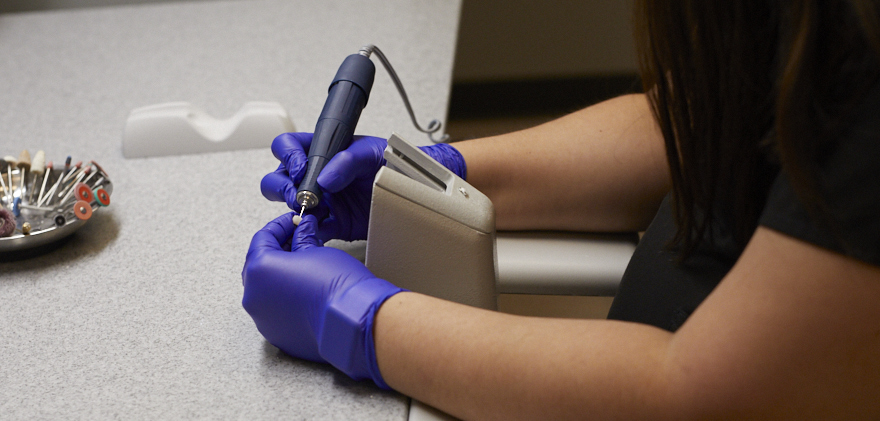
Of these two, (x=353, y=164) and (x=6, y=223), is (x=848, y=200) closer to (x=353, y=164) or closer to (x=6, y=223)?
(x=353, y=164)

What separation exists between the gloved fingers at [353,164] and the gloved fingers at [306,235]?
0.05 metres

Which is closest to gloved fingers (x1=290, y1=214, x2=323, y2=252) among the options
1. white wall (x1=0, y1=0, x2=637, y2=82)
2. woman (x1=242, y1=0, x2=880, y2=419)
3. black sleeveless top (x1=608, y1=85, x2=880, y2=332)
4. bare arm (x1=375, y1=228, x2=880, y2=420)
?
woman (x1=242, y1=0, x2=880, y2=419)

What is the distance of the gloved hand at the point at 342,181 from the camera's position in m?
0.80

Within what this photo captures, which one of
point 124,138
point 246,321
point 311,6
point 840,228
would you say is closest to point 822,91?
point 840,228

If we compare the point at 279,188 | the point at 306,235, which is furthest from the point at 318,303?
the point at 279,188

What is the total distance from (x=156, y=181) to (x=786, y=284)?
948 millimetres

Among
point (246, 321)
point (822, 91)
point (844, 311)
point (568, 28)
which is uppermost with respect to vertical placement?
point (822, 91)

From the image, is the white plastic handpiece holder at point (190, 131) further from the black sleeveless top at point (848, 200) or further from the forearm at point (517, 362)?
the black sleeveless top at point (848, 200)

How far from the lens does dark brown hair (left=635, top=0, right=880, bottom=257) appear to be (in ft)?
1.47

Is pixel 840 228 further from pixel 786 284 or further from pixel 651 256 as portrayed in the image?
pixel 651 256

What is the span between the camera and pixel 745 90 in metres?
0.53

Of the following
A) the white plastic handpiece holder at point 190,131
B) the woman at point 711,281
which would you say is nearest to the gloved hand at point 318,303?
the woman at point 711,281

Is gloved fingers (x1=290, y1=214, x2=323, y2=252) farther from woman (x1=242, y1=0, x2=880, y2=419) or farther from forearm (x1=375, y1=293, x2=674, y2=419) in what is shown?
forearm (x1=375, y1=293, x2=674, y2=419)

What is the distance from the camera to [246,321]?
0.74 meters
